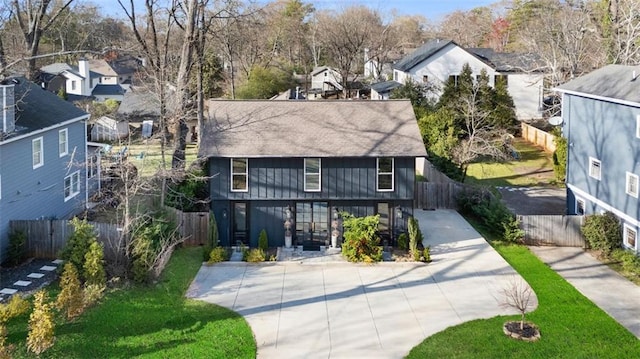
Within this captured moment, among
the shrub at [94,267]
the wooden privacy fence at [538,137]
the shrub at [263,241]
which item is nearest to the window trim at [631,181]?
the shrub at [263,241]

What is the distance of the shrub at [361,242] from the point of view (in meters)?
20.6

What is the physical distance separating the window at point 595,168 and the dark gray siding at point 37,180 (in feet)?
63.3

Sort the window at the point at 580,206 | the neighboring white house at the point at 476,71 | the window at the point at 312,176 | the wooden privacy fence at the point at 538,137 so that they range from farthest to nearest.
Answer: the neighboring white house at the point at 476,71 → the wooden privacy fence at the point at 538,137 → the window at the point at 580,206 → the window at the point at 312,176

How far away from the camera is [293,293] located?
17672 mm

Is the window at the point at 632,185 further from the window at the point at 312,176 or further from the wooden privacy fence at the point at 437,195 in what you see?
the window at the point at 312,176

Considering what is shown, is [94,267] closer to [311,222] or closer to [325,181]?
[311,222]

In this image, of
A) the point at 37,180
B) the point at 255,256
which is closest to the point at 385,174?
the point at 255,256

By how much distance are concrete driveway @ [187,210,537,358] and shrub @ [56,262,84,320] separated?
3253mm

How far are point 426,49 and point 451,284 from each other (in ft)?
124

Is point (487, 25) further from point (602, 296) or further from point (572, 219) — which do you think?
point (602, 296)

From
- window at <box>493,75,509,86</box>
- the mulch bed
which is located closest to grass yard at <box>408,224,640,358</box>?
the mulch bed

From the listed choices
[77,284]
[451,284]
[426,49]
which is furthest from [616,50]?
[77,284]

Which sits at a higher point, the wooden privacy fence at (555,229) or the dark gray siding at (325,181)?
the dark gray siding at (325,181)

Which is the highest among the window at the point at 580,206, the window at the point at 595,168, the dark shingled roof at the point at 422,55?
the dark shingled roof at the point at 422,55
